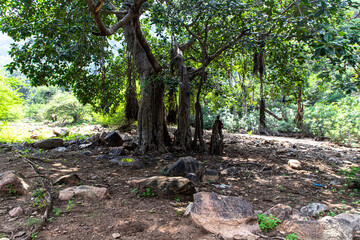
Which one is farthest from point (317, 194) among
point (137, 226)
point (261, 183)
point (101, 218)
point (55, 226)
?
Answer: point (55, 226)

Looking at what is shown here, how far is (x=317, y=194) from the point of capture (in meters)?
4.07

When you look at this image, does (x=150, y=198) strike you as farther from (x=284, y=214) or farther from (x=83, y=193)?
(x=284, y=214)

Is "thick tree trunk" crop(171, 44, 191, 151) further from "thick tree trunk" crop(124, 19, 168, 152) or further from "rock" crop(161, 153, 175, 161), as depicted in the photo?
"rock" crop(161, 153, 175, 161)

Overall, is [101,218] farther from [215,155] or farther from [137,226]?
[215,155]

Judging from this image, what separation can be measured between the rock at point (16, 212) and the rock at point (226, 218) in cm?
197

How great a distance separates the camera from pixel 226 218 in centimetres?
253

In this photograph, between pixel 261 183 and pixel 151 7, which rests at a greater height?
pixel 151 7

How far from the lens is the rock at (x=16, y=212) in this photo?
2.63 meters

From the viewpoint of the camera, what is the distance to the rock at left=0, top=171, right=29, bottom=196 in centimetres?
310

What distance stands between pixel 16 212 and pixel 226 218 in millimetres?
2370

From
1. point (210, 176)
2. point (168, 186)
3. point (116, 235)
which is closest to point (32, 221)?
point (116, 235)

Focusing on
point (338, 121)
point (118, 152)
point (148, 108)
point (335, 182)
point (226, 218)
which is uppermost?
point (148, 108)

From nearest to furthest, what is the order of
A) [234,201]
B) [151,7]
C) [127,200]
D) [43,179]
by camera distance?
[234,201], [127,200], [43,179], [151,7]

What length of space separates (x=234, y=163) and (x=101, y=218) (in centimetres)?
413
